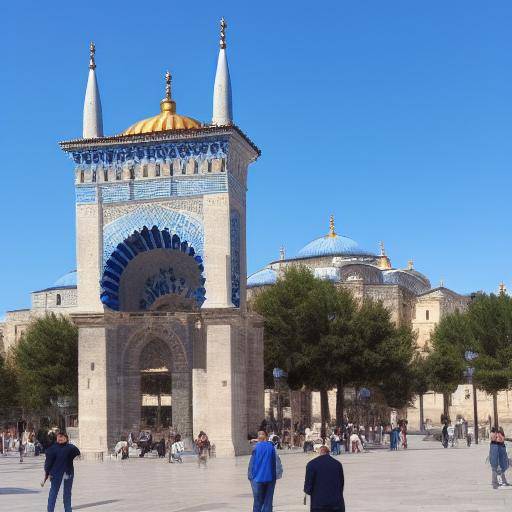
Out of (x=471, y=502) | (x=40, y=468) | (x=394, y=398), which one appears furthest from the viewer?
(x=394, y=398)

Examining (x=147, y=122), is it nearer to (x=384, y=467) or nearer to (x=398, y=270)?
(x=384, y=467)

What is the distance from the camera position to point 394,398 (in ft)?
148

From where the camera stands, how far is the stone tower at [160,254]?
30141 mm

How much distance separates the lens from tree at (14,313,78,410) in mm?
45438

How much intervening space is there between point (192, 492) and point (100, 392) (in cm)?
1388

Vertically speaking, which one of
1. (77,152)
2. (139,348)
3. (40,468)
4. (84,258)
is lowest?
(40,468)

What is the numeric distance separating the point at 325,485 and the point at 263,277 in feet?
195

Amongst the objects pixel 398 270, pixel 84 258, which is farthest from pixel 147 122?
pixel 398 270

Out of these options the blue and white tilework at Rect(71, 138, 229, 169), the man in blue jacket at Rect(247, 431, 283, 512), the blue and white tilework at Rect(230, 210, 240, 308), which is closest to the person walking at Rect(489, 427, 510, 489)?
the man in blue jacket at Rect(247, 431, 283, 512)

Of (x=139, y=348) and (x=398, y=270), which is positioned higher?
(x=398, y=270)

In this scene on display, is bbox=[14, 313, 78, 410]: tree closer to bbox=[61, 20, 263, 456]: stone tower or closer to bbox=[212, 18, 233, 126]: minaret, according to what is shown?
bbox=[61, 20, 263, 456]: stone tower

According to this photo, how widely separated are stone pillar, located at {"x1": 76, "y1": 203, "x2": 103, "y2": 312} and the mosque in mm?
29

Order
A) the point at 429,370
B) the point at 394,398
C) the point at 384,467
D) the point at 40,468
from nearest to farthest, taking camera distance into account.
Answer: the point at 384,467, the point at 40,468, the point at 394,398, the point at 429,370

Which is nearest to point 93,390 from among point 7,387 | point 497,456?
point 497,456
